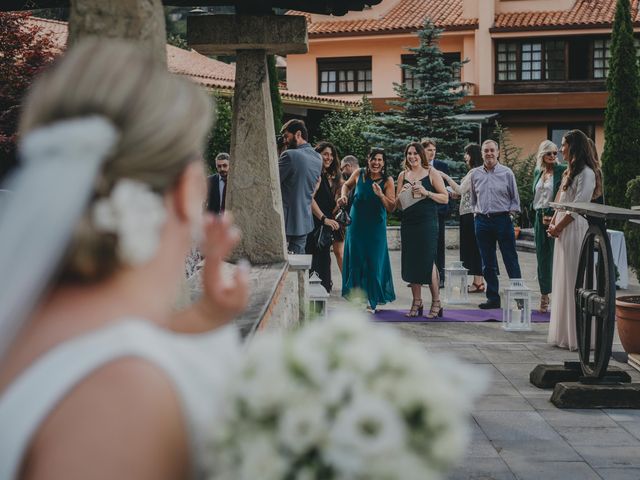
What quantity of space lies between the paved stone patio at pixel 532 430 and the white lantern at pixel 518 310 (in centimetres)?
74

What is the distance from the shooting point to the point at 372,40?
37094mm

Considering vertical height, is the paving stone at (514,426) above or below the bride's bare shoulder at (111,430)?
below

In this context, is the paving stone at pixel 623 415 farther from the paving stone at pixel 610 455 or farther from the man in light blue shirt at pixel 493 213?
the man in light blue shirt at pixel 493 213

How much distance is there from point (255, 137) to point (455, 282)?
618 centimetres

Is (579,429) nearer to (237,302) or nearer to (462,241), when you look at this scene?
(237,302)

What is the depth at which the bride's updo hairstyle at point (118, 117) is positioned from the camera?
1.46m

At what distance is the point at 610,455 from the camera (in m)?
5.96

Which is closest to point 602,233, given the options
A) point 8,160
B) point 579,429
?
point 579,429

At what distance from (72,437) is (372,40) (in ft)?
Answer: 120

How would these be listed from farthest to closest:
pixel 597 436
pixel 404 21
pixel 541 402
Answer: pixel 404 21 → pixel 541 402 → pixel 597 436

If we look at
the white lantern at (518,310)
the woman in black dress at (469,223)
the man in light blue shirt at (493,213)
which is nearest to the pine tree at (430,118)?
the woman in black dress at (469,223)

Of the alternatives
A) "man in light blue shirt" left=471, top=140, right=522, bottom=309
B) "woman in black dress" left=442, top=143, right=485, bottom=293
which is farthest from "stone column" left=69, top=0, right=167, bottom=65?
"woman in black dress" left=442, top=143, right=485, bottom=293

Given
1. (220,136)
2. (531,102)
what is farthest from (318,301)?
(531,102)

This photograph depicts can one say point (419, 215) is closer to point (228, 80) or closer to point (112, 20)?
point (112, 20)
